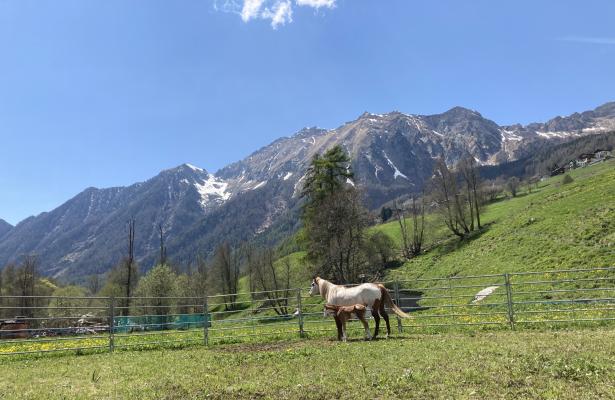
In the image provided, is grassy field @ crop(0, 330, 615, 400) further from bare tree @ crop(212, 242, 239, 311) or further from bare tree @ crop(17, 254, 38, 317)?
bare tree @ crop(212, 242, 239, 311)

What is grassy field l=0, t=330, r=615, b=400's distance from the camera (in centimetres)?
732

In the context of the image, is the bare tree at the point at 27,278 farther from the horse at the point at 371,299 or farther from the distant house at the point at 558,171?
the distant house at the point at 558,171

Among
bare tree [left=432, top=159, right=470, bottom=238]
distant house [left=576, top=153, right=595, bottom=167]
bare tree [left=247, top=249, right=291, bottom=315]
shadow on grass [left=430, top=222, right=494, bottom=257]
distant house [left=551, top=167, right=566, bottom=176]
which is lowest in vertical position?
bare tree [left=247, top=249, right=291, bottom=315]

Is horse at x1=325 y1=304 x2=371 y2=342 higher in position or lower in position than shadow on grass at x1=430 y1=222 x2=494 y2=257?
lower

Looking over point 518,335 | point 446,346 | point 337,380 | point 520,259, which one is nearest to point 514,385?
point 337,380

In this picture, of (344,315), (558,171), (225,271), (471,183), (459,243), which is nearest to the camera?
(344,315)

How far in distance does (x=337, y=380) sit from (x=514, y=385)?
3.19m

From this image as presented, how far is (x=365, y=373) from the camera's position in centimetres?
880

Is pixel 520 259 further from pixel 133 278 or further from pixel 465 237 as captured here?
pixel 133 278

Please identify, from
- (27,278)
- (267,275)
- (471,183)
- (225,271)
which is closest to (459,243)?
(471,183)

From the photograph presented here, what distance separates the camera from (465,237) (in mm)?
50312

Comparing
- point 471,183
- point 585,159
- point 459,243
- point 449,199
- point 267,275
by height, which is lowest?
point 267,275

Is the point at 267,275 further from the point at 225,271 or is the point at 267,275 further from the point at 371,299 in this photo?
the point at 371,299

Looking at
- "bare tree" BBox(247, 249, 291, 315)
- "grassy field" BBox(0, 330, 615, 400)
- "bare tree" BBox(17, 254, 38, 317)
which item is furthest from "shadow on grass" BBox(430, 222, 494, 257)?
"bare tree" BBox(17, 254, 38, 317)
